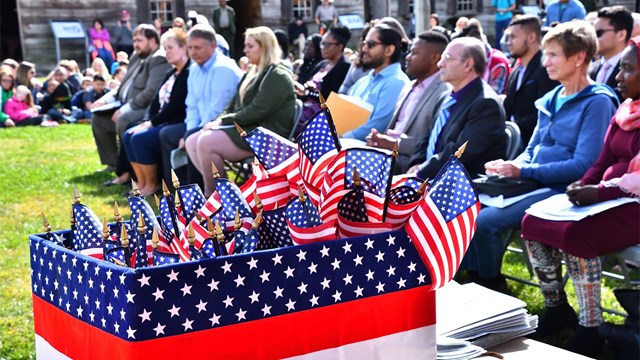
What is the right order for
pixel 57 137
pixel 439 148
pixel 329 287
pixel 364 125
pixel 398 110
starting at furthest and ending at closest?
pixel 57 137 → pixel 364 125 → pixel 398 110 → pixel 439 148 → pixel 329 287

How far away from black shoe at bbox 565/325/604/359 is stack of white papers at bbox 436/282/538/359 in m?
1.51

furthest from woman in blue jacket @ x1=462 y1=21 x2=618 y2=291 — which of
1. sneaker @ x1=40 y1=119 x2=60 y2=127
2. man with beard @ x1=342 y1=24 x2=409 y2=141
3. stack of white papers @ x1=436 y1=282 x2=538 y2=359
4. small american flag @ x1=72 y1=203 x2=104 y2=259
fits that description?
sneaker @ x1=40 y1=119 x2=60 y2=127

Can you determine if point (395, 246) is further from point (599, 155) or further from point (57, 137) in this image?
point (57, 137)

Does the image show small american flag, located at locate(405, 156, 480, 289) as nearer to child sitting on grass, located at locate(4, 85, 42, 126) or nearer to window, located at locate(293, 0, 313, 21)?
child sitting on grass, located at locate(4, 85, 42, 126)

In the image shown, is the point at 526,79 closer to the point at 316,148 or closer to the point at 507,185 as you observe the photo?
the point at 507,185

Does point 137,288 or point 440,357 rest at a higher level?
point 137,288

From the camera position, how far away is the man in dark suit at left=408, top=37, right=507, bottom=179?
5.03 m

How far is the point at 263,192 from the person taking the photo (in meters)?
2.37

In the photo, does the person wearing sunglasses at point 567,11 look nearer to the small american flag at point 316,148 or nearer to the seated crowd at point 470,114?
the seated crowd at point 470,114

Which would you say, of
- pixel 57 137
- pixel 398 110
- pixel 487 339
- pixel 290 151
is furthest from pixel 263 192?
pixel 57 137

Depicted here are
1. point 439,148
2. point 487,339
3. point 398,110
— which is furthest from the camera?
point 398,110

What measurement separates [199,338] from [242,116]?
18.9 feet

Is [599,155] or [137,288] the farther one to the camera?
[599,155]

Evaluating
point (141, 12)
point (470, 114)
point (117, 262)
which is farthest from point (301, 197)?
point (141, 12)
